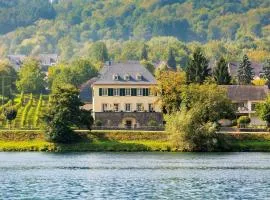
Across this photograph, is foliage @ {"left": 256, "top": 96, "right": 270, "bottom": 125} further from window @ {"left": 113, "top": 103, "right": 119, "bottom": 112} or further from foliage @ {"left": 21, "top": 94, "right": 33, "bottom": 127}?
foliage @ {"left": 21, "top": 94, "right": 33, "bottom": 127}

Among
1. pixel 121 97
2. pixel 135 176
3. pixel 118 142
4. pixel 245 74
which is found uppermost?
pixel 245 74

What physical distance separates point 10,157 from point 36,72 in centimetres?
8457

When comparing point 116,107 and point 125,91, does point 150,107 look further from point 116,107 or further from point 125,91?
point 116,107

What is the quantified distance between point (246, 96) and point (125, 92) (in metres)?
17.9

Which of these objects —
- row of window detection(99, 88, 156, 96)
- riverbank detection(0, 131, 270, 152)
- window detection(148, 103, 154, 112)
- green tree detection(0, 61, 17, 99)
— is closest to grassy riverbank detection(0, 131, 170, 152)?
riverbank detection(0, 131, 270, 152)

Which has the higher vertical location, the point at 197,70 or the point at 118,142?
the point at 197,70

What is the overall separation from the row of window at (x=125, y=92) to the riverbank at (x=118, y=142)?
18.0 meters

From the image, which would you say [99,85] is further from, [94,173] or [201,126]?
[94,173]

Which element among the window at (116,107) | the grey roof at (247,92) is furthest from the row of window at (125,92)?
the grey roof at (247,92)

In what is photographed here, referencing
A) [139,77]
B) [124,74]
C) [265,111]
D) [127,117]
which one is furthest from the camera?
[139,77]

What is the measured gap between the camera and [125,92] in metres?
135

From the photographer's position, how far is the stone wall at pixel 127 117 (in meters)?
130

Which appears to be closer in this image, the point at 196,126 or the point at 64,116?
the point at 196,126

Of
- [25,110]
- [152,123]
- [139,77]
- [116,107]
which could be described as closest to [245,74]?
[25,110]
